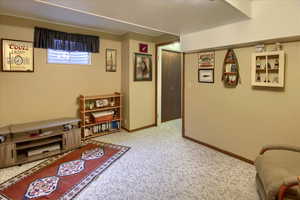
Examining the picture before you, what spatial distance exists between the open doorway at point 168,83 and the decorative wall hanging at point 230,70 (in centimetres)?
201

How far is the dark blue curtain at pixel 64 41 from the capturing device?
3315 mm

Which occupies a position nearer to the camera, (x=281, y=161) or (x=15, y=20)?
(x=281, y=161)

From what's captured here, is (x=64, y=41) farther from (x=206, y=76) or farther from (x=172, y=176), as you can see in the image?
(x=172, y=176)

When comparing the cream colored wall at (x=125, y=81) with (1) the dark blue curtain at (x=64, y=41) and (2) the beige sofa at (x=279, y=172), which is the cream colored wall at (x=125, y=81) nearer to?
(1) the dark blue curtain at (x=64, y=41)

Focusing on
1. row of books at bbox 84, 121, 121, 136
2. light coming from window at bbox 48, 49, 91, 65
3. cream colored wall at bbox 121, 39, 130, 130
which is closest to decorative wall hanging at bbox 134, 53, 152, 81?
cream colored wall at bbox 121, 39, 130, 130

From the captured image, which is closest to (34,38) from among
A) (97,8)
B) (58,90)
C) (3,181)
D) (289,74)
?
(58,90)

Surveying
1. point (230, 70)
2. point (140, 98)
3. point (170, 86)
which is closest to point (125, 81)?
point (140, 98)

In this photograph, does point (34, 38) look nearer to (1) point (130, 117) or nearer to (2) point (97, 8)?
(2) point (97, 8)

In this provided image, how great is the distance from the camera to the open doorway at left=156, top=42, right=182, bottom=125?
491 cm

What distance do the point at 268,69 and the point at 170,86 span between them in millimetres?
3098

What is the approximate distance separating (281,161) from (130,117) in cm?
315

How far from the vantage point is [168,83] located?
17.4ft

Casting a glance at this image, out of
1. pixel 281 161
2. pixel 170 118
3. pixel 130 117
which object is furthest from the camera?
pixel 170 118

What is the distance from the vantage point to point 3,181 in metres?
2.34
